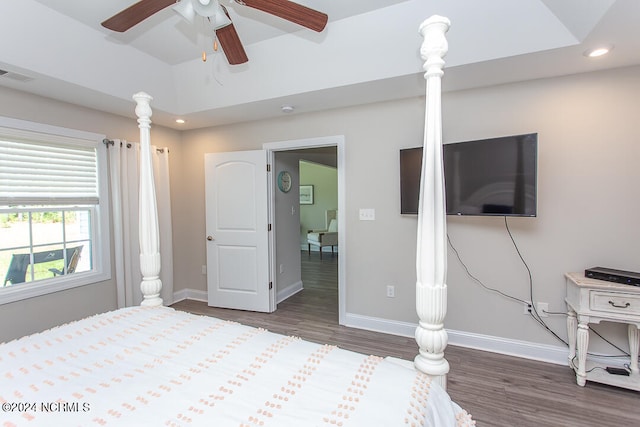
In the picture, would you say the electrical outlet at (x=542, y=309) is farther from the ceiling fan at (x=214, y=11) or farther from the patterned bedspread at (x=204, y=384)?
the ceiling fan at (x=214, y=11)

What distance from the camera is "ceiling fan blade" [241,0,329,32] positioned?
1.55 meters

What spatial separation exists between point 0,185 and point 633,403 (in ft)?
16.0

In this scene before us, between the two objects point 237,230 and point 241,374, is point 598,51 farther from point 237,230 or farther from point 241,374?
point 237,230

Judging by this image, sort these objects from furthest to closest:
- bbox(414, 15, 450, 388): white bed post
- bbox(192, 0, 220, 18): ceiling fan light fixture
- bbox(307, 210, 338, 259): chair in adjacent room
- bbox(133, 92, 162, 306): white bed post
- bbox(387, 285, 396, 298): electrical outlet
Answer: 1. bbox(307, 210, 338, 259): chair in adjacent room
2. bbox(387, 285, 396, 298): electrical outlet
3. bbox(133, 92, 162, 306): white bed post
4. bbox(192, 0, 220, 18): ceiling fan light fixture
5. bbox(414, 15, 450, 388): white bed post

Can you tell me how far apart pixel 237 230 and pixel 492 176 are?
2.77 m

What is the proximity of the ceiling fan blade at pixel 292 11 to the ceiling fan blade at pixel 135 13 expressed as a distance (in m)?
0.42

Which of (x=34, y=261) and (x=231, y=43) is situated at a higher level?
(x=231, y=43)

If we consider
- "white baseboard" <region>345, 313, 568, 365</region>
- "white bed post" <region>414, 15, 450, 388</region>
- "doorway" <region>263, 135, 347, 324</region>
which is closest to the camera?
"white bed post" <region>414, 15, 450, 388</region>

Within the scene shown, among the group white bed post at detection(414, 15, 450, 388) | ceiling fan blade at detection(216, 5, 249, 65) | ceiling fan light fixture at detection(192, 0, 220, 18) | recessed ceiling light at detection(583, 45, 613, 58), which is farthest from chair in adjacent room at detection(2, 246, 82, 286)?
recessed ceiling light at detection(583, 45, 613, 58)

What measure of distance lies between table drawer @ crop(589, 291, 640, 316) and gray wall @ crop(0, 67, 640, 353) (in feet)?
Result: 1.30

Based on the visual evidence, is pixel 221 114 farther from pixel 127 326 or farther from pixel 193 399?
pixel 193 399

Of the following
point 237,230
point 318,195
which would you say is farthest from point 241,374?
point 318,195

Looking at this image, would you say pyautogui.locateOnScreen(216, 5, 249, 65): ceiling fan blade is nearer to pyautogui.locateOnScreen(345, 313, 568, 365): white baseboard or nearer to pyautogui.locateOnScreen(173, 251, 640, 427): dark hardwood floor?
pyautogui.locateOnScreen(173, 251, 640, 427): dark hardwood floor

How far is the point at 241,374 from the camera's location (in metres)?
1.20
